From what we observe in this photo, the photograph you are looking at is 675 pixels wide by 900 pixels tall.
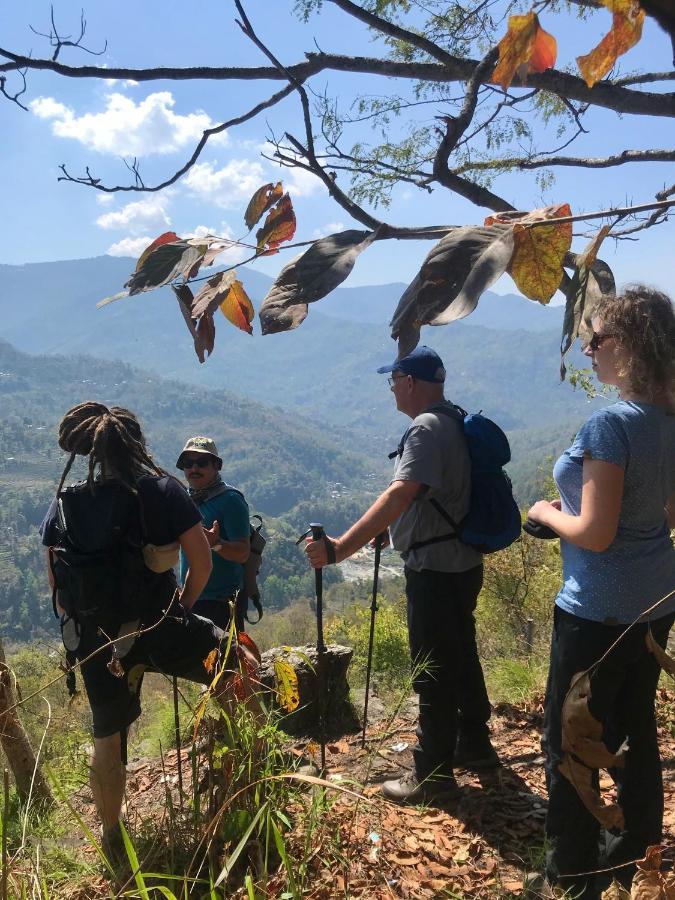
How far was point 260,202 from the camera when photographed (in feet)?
2.96

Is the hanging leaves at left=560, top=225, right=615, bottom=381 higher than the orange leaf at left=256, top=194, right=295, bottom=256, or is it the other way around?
the orange leaf at left=256, top=194, right=295, bottom=256

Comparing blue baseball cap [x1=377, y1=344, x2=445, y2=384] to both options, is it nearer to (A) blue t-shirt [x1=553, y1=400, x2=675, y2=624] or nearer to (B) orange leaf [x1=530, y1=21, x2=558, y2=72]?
(A) blue t-shirt [x1=553, y1=400, x2=675, y2=624]

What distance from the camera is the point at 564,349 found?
27.4 inches

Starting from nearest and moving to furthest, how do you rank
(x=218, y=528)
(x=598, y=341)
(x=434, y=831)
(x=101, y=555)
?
(x=598, y=341) < (x=101, y=555) < (x=434, y=831) < (x=218, y=528)

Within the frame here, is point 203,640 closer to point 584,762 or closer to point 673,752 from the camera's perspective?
point 584,762

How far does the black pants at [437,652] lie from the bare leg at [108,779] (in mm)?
1064

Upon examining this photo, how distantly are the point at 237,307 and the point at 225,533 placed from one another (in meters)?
2.69

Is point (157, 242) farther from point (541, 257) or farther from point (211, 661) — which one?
point (211, 661)

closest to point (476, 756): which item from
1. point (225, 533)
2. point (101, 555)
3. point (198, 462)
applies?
point (225, 533)

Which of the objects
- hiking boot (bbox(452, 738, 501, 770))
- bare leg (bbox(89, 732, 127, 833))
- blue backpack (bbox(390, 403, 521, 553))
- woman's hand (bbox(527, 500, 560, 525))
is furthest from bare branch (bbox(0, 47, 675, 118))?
Result: hiking boot (bbox(452, 738, 501, 770))

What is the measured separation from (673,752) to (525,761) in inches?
27.5

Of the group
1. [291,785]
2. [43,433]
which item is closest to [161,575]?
[291,785]

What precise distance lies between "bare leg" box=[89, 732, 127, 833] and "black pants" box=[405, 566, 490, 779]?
1064 millimetres

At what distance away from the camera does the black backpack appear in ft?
7.02
